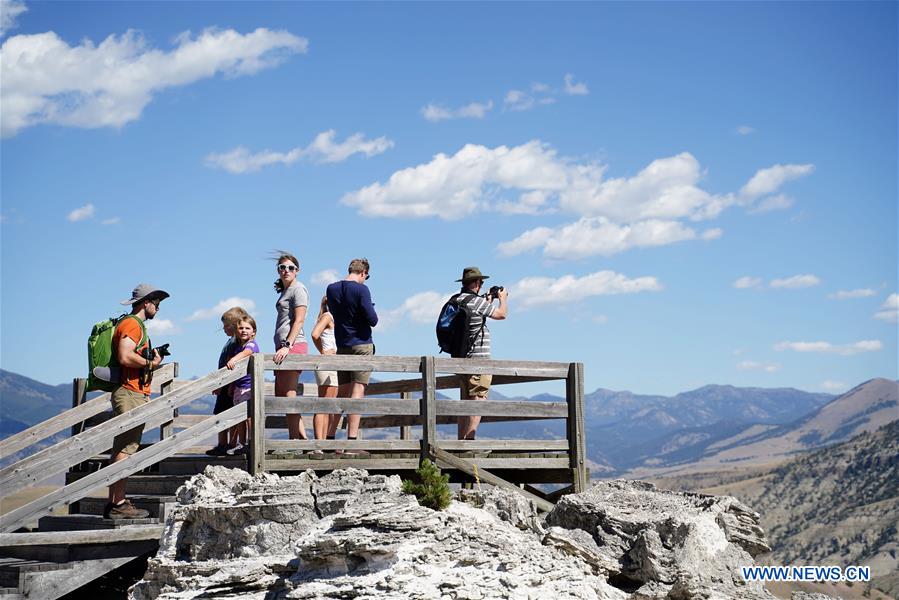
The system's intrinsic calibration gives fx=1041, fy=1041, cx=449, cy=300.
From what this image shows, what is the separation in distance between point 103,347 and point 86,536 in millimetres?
2248

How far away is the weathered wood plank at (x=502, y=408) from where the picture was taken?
13.7 m

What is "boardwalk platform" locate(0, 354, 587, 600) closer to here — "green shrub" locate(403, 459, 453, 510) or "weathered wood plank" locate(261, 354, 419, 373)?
"weathered wood plank" locate(261, 354, 419, 373)

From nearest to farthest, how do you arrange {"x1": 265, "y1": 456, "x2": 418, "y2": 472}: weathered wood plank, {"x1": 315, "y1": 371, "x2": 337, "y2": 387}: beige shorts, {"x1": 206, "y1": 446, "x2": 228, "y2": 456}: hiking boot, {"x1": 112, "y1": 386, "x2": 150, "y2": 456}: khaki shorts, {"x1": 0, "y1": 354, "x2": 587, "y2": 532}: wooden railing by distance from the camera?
{"x1": 0, "y1": 354, "x2": 587, "y2": 532}: wooden railing < {"x1": 112, "y1": 386, "x2": 150, "y2": 456}: khaki shorts < {"x1": 265, "y1": 456, "x2": 418, "y2": 472}: weathered wood plank < {"x1": 315, "y1": 371, "x2": 337, "y2": 387}: beige shorts < {"x1": 206, "y1": 446, "x2": 228, "y2": 456}: hiking boot

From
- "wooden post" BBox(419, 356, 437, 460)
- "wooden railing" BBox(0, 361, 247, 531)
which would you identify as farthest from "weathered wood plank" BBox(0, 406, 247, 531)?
"wooden post" BBox(419, 356, 437, 460)

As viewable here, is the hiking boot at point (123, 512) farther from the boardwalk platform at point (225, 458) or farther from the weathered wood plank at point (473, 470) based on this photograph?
the weathered wood plank at point (473, 470)

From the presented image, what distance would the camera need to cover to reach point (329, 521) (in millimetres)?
10633

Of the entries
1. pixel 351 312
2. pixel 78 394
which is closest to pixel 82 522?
pixel 78 394

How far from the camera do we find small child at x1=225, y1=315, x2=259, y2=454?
13.2 meters

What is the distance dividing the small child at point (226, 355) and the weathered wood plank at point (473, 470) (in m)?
2.92

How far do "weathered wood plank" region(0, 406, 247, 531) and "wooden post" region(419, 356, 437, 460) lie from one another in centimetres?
239

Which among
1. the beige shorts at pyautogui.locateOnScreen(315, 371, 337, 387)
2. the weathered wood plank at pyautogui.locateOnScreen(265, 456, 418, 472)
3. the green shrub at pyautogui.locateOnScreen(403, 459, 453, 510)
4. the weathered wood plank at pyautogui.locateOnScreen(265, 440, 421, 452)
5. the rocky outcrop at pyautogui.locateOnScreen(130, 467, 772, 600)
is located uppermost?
the beige shorts at pyautogui.locateOnScreen(315, 371, 337, 387)

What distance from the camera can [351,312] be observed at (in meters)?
13.7

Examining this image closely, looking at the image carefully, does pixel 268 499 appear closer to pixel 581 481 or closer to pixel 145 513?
pixel 145 513

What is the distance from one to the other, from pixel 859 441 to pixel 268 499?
368 ft
